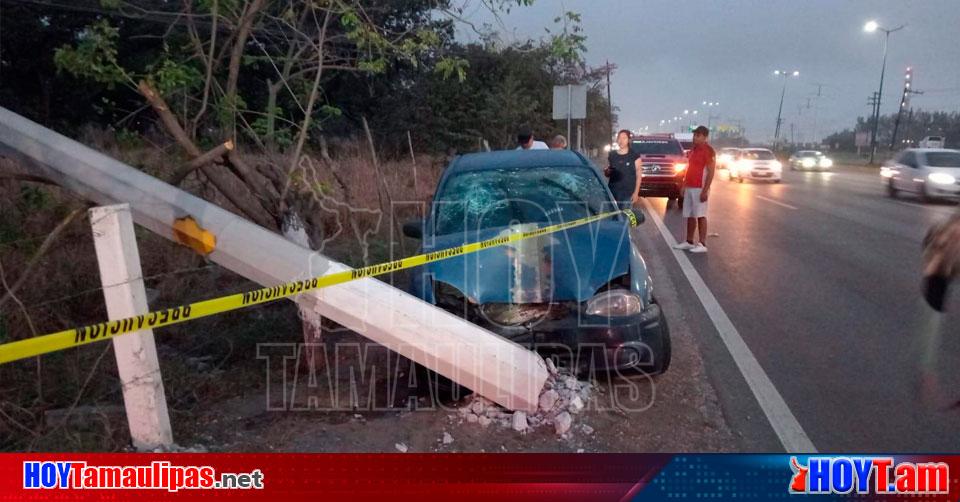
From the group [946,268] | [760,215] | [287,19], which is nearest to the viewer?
[946,268]

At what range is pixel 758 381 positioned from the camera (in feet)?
16.8

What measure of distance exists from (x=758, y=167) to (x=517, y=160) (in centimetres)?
2478

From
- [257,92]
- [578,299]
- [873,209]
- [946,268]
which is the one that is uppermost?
[257,92]

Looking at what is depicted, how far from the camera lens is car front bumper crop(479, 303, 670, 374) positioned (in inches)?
182

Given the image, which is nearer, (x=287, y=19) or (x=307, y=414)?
(x=307, y=414)

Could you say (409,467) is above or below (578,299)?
below

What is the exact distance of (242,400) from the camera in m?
4.77

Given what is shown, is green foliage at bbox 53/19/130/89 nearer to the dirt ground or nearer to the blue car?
the blue car

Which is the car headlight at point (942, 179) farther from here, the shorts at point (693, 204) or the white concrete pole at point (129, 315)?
the white concrete pole at point (129, 315)

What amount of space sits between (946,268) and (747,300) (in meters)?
4.59

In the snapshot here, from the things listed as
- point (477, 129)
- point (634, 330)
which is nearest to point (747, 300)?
point (634, 330)

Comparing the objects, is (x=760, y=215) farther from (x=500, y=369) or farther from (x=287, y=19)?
(x=500, y=369)

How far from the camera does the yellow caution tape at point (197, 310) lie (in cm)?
297

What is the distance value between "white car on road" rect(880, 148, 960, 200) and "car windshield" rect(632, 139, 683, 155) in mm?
6097
